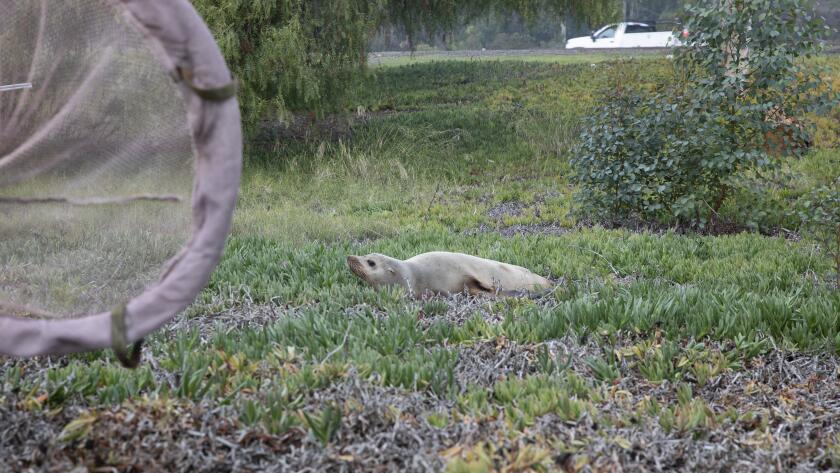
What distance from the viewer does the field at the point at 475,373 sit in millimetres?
2865

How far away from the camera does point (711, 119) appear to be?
754 cm

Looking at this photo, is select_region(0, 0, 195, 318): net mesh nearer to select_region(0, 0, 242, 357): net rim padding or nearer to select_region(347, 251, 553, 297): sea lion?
select_region(0, 0, 242, 357): net rim padding

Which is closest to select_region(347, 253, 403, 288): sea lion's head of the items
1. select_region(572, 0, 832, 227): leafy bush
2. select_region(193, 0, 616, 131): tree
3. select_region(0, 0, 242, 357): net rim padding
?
select_region(0, 0, 242, 357): net rim padding

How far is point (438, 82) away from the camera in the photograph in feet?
66.8

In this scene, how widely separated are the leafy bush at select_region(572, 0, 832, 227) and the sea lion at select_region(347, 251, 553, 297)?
2899mm

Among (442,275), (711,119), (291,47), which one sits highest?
(291,47)

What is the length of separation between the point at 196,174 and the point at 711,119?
6.24 m

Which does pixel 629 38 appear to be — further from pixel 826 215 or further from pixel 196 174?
pixel 196 174

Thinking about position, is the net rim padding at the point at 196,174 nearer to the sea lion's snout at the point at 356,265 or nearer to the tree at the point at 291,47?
the sea lion's snout at the point at 356,265

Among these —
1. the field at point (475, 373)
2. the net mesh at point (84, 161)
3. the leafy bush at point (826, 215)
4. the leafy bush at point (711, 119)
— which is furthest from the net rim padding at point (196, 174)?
the leafy bush at point (711, 119)

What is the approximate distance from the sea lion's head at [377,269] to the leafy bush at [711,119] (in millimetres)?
3496

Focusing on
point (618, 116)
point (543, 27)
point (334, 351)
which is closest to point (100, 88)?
point (334, 351)

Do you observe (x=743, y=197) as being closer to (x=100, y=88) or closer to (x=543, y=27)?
(x=100, y=88)

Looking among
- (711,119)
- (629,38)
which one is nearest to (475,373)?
(711,119)
